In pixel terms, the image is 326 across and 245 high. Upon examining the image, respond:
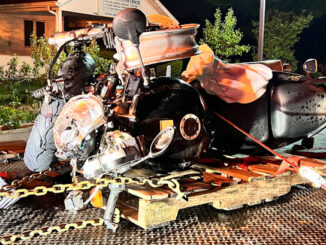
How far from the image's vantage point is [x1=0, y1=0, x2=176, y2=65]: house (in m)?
14.8

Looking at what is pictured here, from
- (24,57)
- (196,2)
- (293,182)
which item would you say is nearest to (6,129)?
(293,182)

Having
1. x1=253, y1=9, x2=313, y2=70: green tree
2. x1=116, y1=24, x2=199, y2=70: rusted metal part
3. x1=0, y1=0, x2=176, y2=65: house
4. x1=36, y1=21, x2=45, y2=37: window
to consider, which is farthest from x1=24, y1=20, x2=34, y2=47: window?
x1=116, y1=24, x2=199, y2=70: rusted metal part

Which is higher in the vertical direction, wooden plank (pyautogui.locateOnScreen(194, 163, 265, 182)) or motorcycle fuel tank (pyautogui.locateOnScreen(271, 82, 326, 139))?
motorcycle fuel tank (pyautogui.locateOnScreen(271, 82, 326, 139))

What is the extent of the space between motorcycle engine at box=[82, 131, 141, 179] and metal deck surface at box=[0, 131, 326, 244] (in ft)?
1.97

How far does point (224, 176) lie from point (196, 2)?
32.1 m

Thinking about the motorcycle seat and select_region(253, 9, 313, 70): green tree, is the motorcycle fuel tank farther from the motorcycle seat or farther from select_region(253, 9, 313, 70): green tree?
select_region(253, 9, 313, 70): green tree

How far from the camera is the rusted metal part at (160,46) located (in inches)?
131

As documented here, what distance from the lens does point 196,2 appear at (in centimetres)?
3428

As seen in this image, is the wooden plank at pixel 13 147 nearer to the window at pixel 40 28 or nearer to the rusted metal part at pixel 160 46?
the rusted metal part at pixel 160 46

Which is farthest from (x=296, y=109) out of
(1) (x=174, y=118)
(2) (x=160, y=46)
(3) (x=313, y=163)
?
(2) (x=160, y=46)

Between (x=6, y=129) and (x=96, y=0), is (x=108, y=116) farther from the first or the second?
(x=96, y=0)

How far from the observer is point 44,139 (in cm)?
375

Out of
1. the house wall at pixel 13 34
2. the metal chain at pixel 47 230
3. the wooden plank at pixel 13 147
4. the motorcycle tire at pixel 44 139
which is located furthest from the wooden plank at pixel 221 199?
the house wall at pixel 13 34

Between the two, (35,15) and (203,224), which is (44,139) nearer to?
(203,224)
